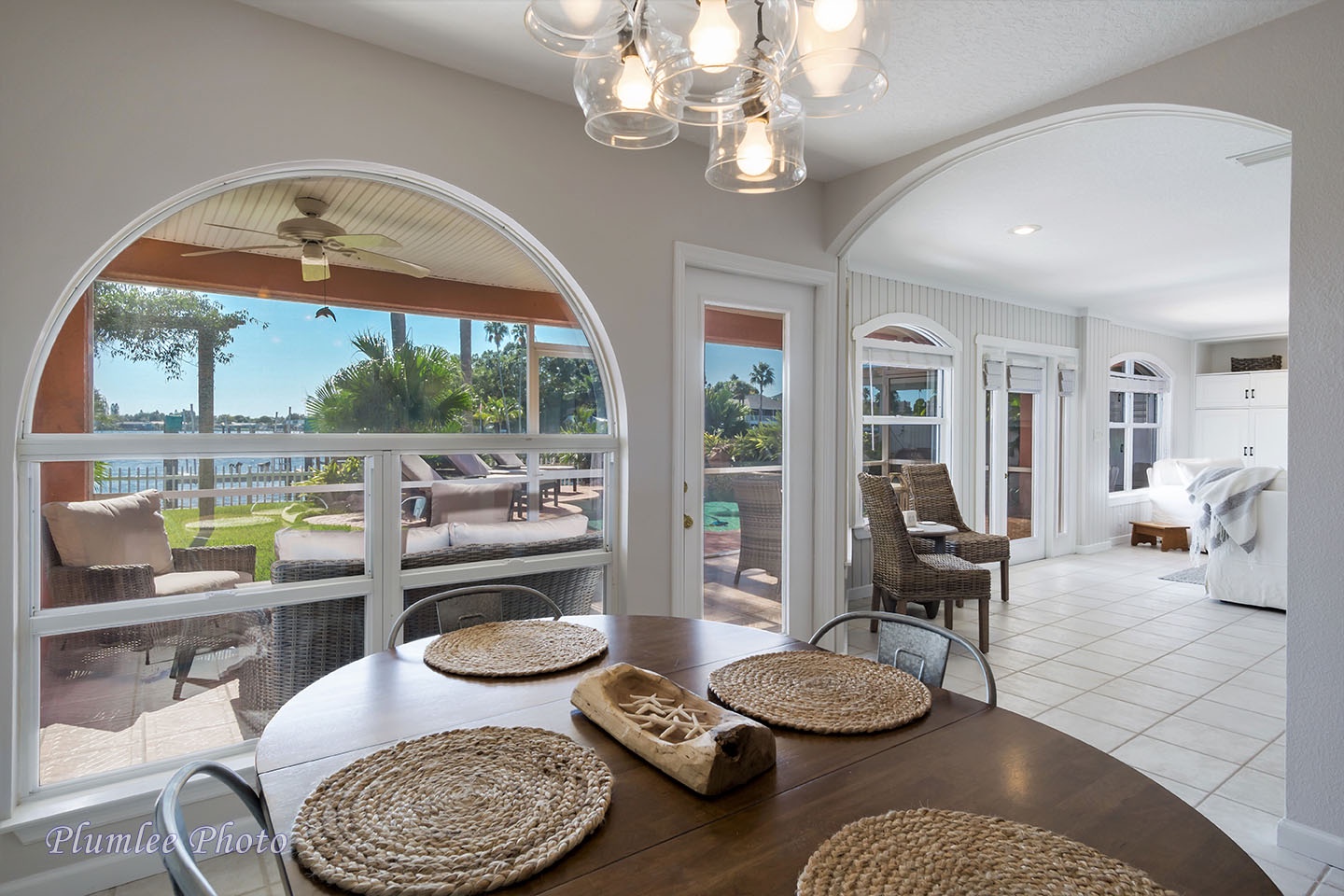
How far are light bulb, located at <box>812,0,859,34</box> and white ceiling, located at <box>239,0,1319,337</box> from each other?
2.23 feet

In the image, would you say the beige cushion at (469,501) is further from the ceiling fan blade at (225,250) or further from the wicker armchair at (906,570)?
the wicker armchair at (906,570)

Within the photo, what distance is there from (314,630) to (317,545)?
29 cm

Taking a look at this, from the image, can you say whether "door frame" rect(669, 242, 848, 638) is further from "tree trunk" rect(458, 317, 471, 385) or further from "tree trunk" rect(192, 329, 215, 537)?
"tree trunk" rect(192, 329, 215, 537)

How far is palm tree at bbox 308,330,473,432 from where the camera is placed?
98.3 inches

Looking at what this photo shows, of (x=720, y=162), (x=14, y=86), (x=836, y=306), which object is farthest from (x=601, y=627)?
(x=836, y=306)

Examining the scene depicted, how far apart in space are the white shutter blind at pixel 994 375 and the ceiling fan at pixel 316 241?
5.67 meters

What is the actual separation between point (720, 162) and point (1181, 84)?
1.85 meters

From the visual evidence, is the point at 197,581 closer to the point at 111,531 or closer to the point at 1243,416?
the point at 111,531

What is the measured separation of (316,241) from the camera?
2.46m

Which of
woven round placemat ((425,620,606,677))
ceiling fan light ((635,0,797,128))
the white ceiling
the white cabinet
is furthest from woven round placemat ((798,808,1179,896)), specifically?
the white cabinet

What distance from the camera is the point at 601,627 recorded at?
1.94m

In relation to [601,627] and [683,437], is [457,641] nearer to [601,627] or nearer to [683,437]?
[601,627]

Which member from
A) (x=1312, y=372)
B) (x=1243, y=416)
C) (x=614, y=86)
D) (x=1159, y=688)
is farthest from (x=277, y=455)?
(x=1243, y=416)

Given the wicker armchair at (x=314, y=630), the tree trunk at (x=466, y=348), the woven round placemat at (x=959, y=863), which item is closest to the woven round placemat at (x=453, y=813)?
the woven round placemat at (x=959, y=863)
